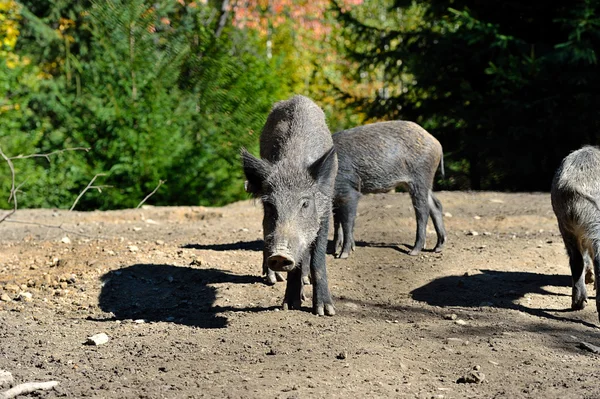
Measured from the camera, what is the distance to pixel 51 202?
37.7 ft

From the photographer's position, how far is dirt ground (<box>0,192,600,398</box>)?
420 centimetres

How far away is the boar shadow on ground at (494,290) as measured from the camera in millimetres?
6070

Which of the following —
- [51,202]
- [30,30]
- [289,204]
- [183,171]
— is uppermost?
[30,30]

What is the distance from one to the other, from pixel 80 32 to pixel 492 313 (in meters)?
10.5

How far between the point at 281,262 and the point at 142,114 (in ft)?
23.6

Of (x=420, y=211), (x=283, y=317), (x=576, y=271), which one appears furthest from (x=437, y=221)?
(x=283, y=317)

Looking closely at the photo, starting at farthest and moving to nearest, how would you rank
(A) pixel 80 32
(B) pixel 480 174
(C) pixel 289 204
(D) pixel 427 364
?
1. (A) pixel 80 32
2. (B) pixel 480 174
3. (C) pixel 289 204
4. (D) pixel 427 364

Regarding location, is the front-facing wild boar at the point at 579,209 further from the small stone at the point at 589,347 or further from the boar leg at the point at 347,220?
the boar leg at the point at 347,220

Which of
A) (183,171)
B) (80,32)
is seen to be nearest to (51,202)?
(183,171)

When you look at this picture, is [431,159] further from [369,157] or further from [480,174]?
[480,174]

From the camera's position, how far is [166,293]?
20.6 ft

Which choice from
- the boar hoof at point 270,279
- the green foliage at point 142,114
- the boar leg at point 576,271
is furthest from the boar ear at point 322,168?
the green foliage at point 142,114

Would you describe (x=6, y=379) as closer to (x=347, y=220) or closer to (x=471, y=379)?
(x=471, y=379)

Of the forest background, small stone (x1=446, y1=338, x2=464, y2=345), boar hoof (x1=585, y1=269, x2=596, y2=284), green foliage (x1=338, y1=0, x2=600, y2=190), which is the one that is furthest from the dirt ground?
green foliage (x1=338, y1=0, x2=600, y2=190)
